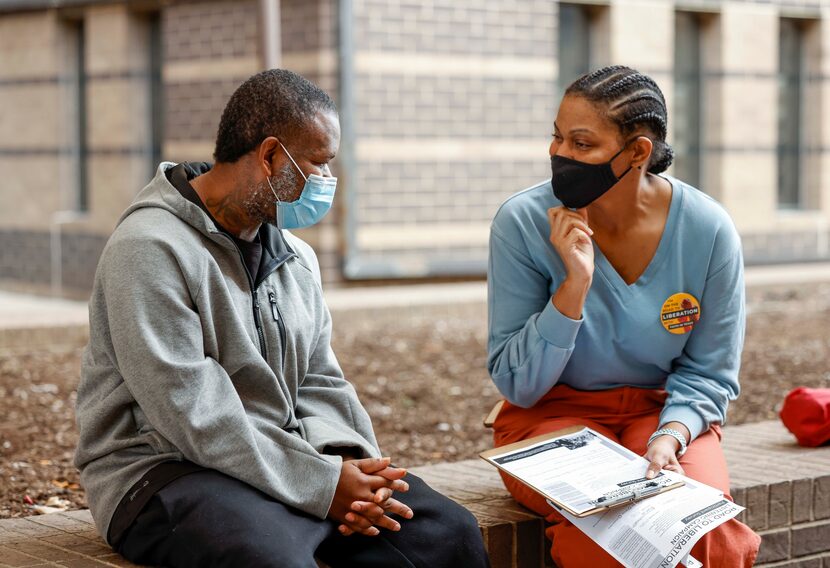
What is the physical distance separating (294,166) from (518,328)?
3.16 ft

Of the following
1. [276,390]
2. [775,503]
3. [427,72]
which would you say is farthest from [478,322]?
[276,390]

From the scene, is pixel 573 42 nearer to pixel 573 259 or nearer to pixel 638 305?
pixel 638 305

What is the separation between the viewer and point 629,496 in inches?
140

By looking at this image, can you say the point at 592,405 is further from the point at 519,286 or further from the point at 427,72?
the point at 427,72

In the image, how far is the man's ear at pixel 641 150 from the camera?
3.98 metres

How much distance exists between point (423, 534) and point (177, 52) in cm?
1139

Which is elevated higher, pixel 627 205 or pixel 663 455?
pixel 627 205

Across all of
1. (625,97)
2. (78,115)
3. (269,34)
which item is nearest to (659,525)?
(625,97)

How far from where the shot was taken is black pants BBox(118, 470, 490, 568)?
3.20 meters

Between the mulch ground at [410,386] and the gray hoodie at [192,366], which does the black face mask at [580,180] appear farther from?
the mulch ground at [410,386]

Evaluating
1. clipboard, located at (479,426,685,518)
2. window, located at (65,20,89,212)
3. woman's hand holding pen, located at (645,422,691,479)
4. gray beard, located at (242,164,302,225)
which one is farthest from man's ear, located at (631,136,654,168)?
window, located at (65,20,89,212)

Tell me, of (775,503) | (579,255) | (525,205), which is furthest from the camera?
(775,503)

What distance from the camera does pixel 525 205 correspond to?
4.14 m

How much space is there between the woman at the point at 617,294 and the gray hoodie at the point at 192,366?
2.19 ft
